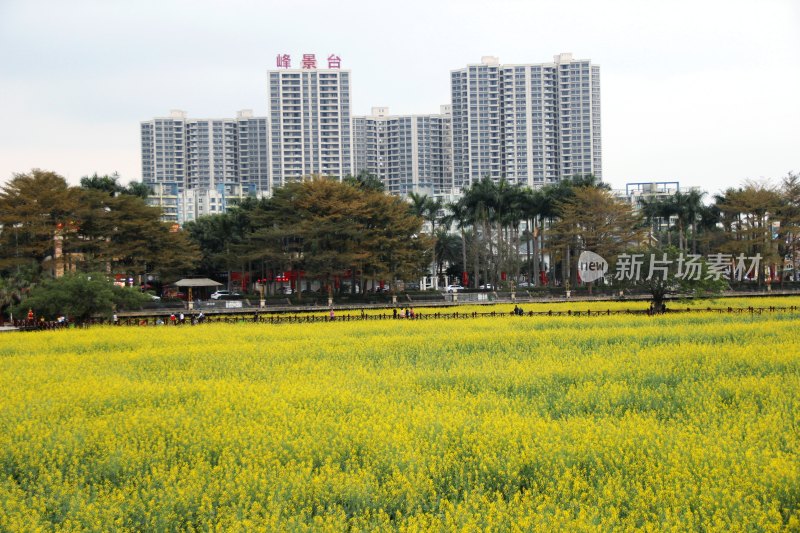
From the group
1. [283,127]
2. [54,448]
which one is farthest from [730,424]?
[283,127]

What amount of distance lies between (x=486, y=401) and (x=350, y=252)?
4586cm

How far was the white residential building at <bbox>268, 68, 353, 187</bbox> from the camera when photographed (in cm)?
15850

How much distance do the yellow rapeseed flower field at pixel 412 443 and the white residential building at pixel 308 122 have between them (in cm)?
13718

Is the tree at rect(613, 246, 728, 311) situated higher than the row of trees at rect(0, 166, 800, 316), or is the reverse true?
the row of trees at rect(0, 166, 800, 316)

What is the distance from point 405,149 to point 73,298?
434ft

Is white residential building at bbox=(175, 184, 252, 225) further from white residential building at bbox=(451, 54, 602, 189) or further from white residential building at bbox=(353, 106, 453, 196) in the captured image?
white residential building at bbox=(451, 54, 602, 189)

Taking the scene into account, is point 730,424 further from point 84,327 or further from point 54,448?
point 84,327

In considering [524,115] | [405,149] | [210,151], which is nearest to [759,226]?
[524,115]

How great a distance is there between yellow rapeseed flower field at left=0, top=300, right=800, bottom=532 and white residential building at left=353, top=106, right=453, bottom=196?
147 metres

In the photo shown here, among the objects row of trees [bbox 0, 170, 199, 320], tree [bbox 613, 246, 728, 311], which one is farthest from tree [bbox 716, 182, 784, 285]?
row of trees [bbox 0, 170, 199, 320]

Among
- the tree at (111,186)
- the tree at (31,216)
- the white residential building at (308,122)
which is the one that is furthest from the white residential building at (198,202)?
the tree at (31,216)

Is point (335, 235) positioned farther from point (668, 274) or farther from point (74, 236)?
point (668, 274)

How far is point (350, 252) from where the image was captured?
62375mm

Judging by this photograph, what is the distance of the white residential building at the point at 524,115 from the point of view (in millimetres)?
159250
